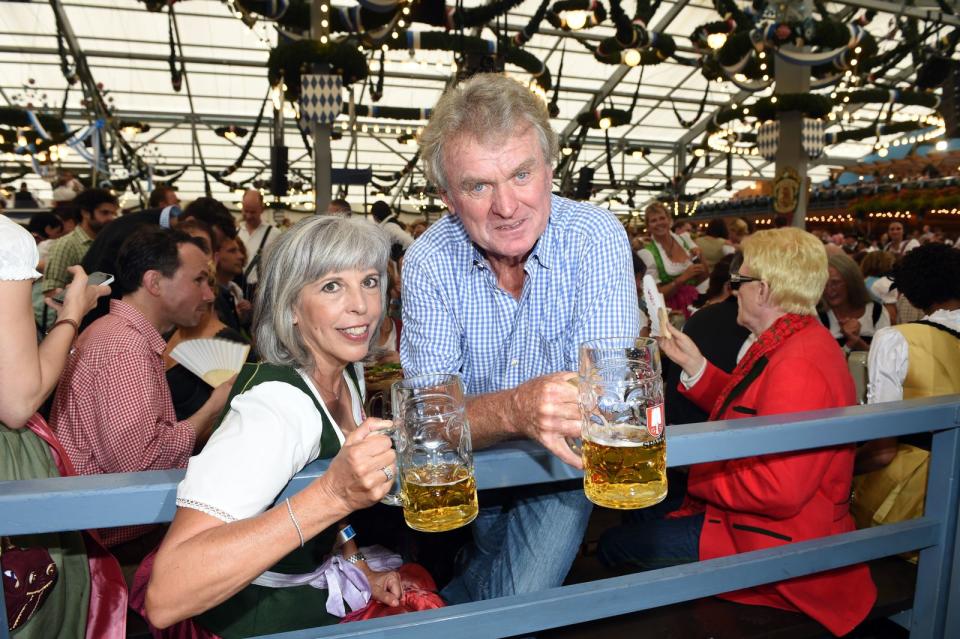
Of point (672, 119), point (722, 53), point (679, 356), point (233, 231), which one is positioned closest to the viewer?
point (679, 356)

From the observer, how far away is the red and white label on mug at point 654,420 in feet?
2.95

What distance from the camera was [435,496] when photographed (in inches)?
35.6

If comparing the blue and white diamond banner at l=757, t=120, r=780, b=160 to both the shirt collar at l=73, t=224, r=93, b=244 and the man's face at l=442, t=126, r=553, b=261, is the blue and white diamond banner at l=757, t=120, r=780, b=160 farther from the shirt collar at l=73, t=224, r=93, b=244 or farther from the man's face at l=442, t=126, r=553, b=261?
the man's face at l=442, t=126, r=553, b=261

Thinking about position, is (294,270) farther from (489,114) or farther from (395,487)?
(395,487)

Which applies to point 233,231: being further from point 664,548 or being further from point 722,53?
point 722,53

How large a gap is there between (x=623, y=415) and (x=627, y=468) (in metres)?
0.07

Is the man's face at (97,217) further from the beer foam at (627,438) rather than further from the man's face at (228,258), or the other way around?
the beer foam at (627,438)

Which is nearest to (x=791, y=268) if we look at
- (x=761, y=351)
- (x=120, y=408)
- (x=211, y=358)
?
(x=761, y=351)

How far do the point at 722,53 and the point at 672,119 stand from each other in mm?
16244

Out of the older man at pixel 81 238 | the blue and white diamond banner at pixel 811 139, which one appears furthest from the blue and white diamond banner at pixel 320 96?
the blue and white diamond banner at pixel 811 139

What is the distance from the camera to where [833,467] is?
1665 millimetres

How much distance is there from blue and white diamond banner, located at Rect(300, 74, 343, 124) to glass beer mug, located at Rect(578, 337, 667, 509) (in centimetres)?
612

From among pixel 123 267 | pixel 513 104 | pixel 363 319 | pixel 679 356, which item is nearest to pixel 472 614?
pixel 363 319

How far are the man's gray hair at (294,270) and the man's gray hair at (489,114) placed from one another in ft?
0.91
